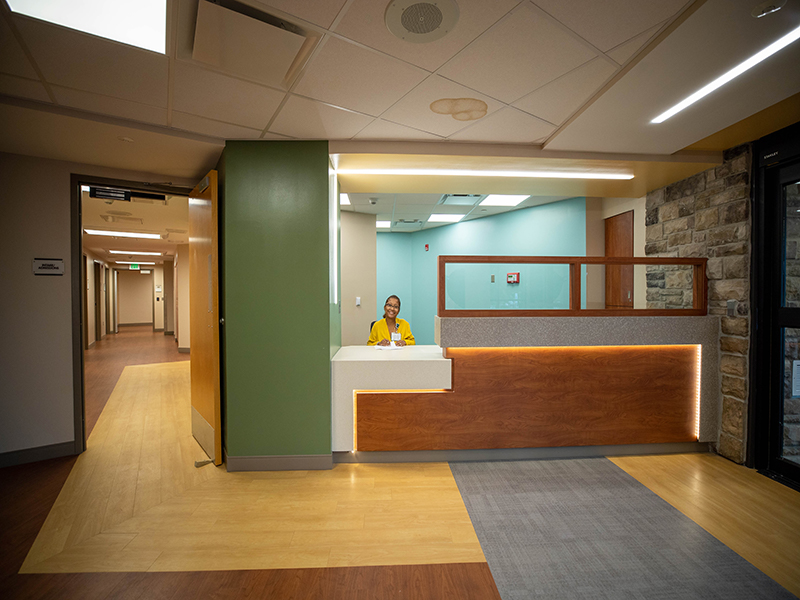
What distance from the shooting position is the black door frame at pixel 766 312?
3074mm

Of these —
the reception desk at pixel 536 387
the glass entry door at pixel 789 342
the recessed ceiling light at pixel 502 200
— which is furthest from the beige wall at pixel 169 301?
the glass entry door at pixel 789 342

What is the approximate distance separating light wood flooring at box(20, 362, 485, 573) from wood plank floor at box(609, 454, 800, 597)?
152 cm

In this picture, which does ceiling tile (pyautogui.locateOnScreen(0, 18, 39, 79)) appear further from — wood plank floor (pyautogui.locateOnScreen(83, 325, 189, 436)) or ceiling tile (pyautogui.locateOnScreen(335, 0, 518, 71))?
wood plank floor (pyautogui.locateOnScreen(83, 325, 189, 436))

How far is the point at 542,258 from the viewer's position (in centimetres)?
328

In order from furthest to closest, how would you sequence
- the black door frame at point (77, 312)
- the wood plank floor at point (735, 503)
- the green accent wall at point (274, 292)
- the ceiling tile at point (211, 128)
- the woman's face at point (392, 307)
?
the woman's face at point (392, 307)
the black door frame at point (77, 312)
the green accent wall at point (274, 292)
the ceiling tile at point (211, 128)
the wood plank floor at point (735, 503)

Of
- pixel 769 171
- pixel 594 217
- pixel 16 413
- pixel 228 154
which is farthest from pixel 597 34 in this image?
pixel 16 413

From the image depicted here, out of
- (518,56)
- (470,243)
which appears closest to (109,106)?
(518,56)

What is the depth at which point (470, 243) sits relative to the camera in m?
7.27

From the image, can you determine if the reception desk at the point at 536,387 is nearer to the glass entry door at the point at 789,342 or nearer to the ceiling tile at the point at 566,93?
the glass entry door at the point at 789,342

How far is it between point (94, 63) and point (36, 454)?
3.30 meters

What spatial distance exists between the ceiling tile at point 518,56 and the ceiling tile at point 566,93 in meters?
0.07

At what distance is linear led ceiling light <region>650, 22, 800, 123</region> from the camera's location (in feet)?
6.24

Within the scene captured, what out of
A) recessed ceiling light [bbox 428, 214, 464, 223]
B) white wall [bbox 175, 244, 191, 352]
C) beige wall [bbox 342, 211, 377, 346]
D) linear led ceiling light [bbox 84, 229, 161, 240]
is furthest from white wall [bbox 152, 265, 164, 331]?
recessed ceiling light [bbox 428, 214, 464, 223]

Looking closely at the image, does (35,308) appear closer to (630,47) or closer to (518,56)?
(518,56)
